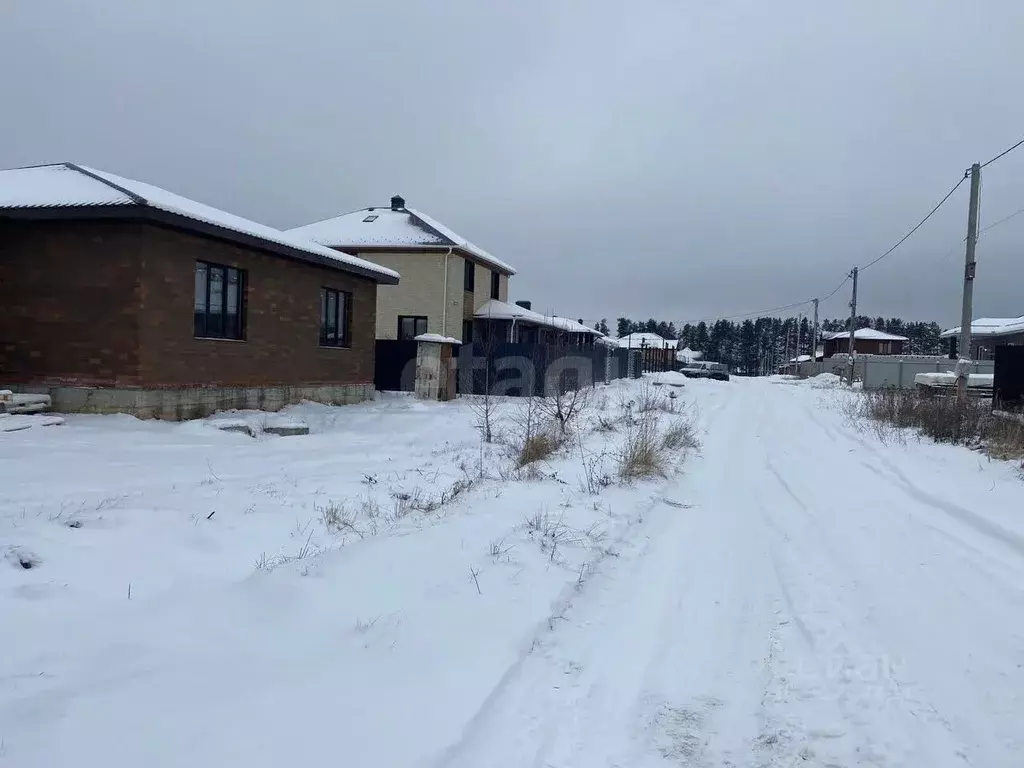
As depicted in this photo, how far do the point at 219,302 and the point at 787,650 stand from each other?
13.1 metres

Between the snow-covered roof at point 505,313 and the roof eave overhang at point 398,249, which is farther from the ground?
the roof eave overhang at point 398,249

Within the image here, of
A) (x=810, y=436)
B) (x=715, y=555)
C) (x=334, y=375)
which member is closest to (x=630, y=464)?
(x=715, y=555)

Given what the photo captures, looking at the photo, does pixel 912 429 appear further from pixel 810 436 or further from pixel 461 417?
pixel 461 417


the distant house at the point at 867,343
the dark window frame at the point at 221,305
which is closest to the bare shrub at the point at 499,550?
the dark window frame at the point at 221,305

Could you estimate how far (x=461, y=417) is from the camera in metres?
17.8

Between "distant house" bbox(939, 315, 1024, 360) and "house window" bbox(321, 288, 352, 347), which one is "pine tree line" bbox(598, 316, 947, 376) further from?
"house window" bbox(321, 288, 352, 347)

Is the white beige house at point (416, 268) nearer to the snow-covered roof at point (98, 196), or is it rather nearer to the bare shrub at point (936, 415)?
the snow-covered roof at point (98, 196)

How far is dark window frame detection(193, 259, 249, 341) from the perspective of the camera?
46.4ft

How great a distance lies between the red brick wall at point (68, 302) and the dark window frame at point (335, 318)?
5.97m

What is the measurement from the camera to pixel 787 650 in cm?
446

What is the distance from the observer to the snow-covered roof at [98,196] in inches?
483

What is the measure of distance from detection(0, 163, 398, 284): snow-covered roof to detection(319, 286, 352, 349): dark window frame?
1.98m

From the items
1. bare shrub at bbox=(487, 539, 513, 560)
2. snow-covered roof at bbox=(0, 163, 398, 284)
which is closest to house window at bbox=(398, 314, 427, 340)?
snow-covered roof at bbox=(0, 163, 398, 284)

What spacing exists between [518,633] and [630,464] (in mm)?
5725
